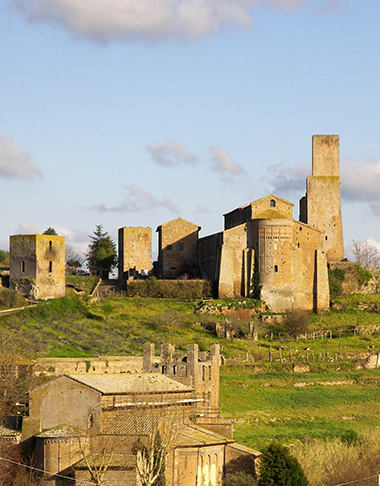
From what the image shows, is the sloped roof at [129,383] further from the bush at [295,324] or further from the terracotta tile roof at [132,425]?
the bush at [295,324]

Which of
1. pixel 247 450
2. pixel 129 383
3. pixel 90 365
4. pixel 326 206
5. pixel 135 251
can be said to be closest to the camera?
pixel 247 450

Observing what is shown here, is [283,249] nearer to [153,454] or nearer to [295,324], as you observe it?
[295,324]

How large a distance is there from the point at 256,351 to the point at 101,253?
31.0 metres

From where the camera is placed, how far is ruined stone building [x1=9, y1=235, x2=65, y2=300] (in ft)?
205

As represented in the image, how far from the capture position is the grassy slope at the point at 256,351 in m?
44.4

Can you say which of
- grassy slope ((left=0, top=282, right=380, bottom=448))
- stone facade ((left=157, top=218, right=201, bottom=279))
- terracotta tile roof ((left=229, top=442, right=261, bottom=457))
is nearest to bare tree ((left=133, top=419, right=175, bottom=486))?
terracotta tile roof ((left=229, top=442, right=261, bottom=457))

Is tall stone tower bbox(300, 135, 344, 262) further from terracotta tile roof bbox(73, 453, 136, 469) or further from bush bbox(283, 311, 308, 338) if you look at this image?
terracotta tile roof bbox(73, 453, 136, 469)

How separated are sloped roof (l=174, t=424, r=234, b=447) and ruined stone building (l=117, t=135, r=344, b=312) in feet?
110

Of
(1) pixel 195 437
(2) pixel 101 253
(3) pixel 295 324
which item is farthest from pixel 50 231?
(1) pixel 195 437

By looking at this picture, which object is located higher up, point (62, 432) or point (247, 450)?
point (62, 432)

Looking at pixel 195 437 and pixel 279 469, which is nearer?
pixel 279 469

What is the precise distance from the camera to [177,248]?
77188 mm

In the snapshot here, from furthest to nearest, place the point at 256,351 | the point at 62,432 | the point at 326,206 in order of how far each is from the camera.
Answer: the point at 326,206 → the point at 256,351 → the point at 62,432

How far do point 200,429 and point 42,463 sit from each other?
21.0 ft
